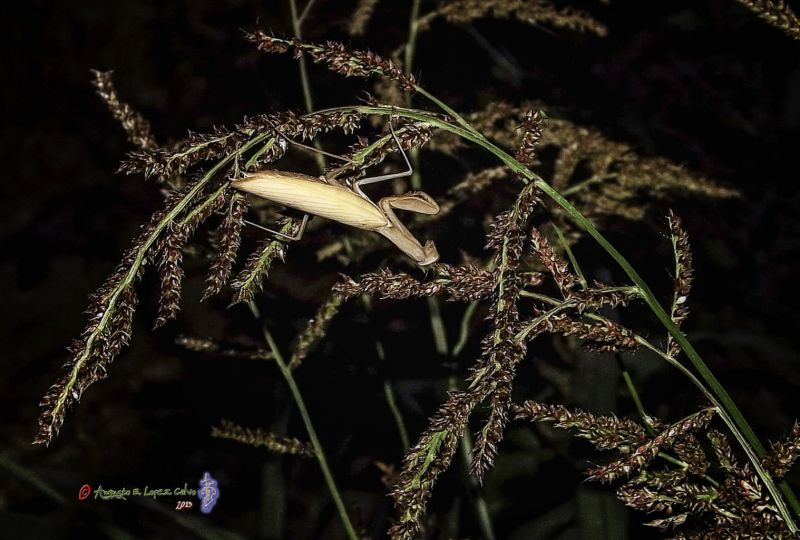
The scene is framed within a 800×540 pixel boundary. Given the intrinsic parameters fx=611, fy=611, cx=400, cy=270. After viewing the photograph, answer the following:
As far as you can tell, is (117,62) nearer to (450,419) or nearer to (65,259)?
(65,259)

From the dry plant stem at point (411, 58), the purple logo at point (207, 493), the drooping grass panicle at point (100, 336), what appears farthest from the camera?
the purple logo at point (207, 493)

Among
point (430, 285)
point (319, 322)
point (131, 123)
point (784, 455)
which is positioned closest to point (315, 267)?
point (319, 322)

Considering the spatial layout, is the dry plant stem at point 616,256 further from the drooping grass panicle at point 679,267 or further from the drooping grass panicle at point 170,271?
the drooping grass panicle at point 170,271

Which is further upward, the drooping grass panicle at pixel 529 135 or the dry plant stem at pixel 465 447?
the drooping grass panicle at pixel 529 135

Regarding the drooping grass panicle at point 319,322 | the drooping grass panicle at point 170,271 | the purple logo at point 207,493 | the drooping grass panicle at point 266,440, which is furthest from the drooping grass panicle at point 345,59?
the purple logo at point 207,493

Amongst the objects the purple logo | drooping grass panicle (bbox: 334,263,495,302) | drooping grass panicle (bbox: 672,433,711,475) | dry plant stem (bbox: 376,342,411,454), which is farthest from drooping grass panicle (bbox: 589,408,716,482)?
the purple logo
